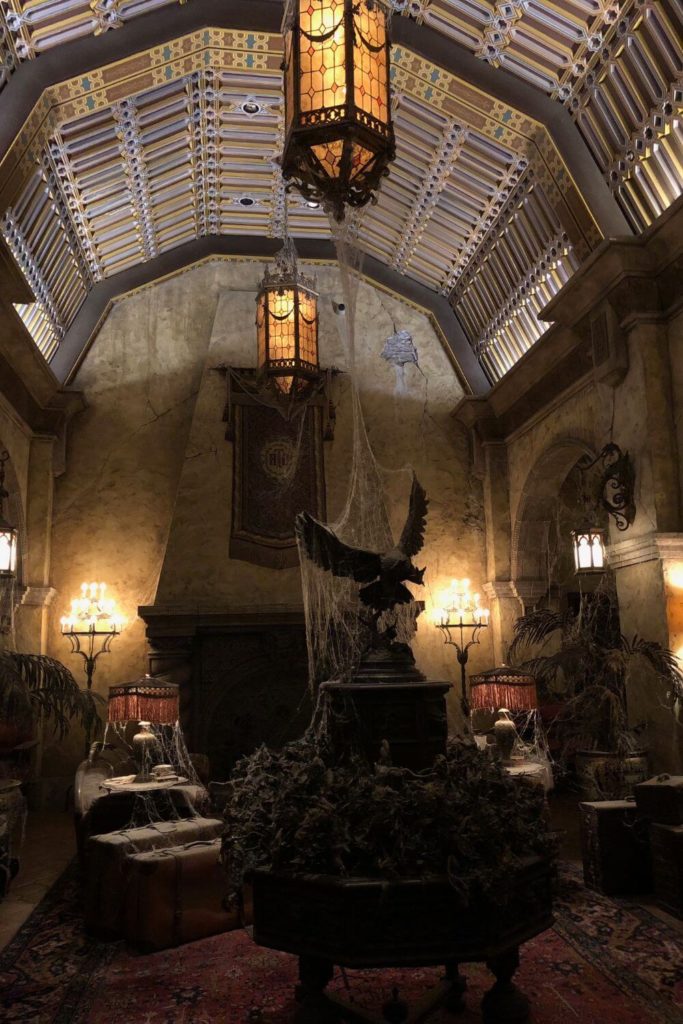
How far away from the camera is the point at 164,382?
10555 millimetres

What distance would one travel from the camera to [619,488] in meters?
6.79

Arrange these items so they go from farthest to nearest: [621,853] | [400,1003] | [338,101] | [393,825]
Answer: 1. [621,853]
2. [338,101]
3. [400,1003]
4. [393,825]

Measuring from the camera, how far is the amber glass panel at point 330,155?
14.2ft

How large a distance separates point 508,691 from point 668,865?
2006 millimetres

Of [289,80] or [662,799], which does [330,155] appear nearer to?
[289,80]

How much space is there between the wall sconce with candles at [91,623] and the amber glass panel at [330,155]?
241 inches

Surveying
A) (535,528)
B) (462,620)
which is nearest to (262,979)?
(462,620)

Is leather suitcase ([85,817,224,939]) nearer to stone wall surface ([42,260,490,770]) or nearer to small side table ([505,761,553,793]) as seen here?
small side table ([505,761,553,793])

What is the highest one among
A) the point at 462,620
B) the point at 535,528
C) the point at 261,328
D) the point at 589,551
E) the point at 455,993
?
the point at 261,328

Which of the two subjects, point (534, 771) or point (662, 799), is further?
point (534, 771)

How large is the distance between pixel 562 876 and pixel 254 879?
11.5 ft

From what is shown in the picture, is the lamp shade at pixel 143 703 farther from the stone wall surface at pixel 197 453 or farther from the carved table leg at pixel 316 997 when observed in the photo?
the carved table leg at pixel 316 997

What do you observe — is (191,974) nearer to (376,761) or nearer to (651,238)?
(376,761)

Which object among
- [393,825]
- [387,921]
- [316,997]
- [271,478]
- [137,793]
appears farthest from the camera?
[271,478]
